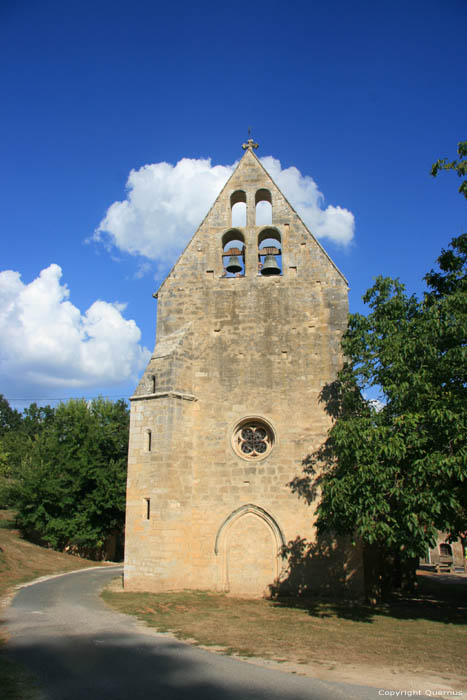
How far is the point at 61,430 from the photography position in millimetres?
28609

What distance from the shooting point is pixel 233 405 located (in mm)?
15539

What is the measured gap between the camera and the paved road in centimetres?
A: 600

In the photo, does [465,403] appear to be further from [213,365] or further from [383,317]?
[213,365]

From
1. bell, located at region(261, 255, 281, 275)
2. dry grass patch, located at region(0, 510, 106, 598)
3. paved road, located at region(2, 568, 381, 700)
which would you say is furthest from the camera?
dry grass patch, located at region(0, 510, 106, 598)

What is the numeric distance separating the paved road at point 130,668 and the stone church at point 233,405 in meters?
4.09

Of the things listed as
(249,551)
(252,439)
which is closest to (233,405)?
(252,439)

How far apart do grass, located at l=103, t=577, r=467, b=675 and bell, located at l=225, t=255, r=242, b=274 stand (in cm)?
999

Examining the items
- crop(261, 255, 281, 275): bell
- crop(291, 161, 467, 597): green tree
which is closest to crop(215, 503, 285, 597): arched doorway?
crop(291, 161, 467, 597): green tree

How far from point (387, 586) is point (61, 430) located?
19787mm

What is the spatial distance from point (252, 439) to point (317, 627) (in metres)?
6.03

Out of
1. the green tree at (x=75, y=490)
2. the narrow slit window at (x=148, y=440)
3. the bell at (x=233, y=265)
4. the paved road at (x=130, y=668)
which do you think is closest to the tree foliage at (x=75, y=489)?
the green tree at (x=75, y=490)

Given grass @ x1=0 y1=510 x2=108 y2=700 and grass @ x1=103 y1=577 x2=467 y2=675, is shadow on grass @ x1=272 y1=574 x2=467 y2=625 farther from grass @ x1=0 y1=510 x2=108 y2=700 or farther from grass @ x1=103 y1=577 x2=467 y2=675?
grass @ x1=0 y1=510 x2=108 y2=700

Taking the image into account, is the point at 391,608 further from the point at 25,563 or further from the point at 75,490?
the point at 75,490

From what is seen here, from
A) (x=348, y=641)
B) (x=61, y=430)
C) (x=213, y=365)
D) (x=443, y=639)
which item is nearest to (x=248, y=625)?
(x=348, y=641)
